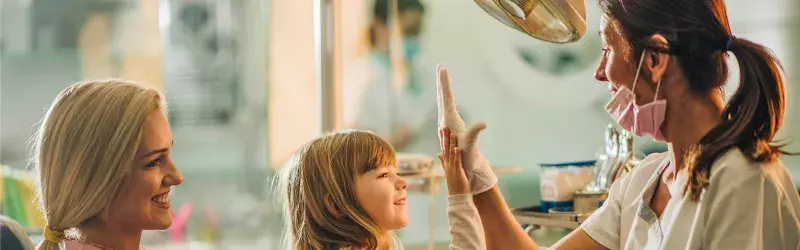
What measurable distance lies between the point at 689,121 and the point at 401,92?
6.84 feet

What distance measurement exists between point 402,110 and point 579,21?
2002 millimetres

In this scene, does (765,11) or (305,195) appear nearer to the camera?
(305,195)

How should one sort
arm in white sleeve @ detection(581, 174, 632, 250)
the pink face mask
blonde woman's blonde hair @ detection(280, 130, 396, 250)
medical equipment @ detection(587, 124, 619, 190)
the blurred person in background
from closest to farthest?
the pink face mask
blonde woman's blonde hair @ detection(280, 130, 396, 250)
arm in white sleeve @ detection(581, 174, 632, 250)
medical equipment @ detection(587, 124, 619, 190)
the blurred person in background

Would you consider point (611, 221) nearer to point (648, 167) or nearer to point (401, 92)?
point (648, 167)

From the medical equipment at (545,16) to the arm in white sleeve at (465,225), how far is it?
342 mm

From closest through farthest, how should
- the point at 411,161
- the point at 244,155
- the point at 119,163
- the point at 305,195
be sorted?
the point at 119,163
the point at 305,195
the point at 411,161
the point at 244,155

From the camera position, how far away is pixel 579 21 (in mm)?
1390

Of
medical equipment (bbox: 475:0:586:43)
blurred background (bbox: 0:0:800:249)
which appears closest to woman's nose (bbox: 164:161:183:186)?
medical equipment (bbox: 475:0:586:43)

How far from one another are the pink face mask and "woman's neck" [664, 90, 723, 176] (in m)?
0.02

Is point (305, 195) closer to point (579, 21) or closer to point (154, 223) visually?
point (154, 223)

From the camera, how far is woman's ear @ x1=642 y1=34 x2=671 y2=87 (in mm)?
1313

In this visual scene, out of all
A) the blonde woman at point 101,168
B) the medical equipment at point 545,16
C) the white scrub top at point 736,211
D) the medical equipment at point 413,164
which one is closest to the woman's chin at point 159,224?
the blonde woman at point 101,168

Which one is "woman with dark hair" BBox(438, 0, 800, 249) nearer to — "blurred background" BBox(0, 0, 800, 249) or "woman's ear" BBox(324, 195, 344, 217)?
"woman's ear" BBox(324, 195, 344, 217)

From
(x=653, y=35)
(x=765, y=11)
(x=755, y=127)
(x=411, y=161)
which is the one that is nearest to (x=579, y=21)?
(x=653, y=35)
